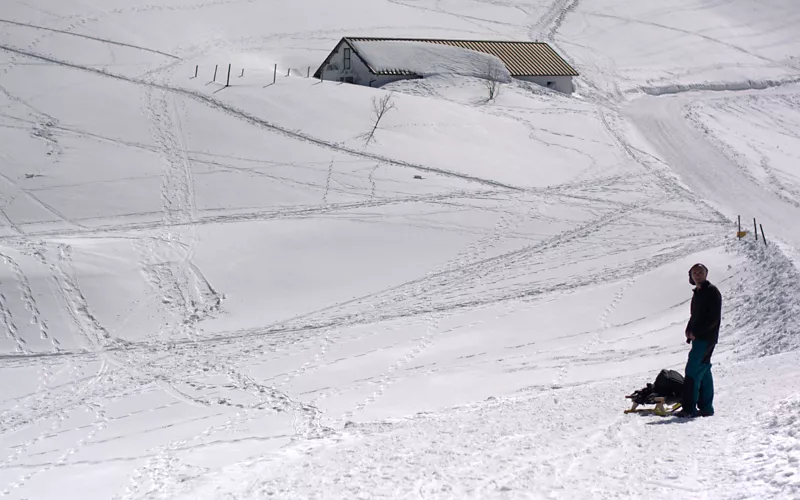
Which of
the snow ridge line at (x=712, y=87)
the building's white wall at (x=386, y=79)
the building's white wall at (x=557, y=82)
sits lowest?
the building's white wall at (x=386, y=79)

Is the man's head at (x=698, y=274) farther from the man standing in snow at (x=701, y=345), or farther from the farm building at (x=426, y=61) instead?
the farm building at (x=426, y=61)

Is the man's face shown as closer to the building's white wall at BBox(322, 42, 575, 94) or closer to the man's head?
the man's head

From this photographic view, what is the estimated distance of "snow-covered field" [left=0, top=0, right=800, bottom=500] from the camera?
7.72 m

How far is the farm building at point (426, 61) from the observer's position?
37.5m

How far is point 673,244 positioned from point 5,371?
16.9m

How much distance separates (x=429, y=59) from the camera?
1529 inches

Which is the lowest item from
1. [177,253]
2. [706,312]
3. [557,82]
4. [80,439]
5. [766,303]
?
[80,439]

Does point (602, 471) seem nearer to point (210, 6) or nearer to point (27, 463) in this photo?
point (27, 463)

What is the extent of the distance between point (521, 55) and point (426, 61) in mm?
6898

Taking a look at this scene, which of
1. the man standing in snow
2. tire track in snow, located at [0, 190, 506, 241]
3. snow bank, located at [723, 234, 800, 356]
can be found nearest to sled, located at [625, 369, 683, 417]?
the man standing in snow

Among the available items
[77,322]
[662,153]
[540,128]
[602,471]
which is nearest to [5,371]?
[77,322]

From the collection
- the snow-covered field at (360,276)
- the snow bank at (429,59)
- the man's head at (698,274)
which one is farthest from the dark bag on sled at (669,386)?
the snow bank at (429,59)

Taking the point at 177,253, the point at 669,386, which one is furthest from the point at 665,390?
the point at 177,253

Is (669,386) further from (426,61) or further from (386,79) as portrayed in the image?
(426,61)
